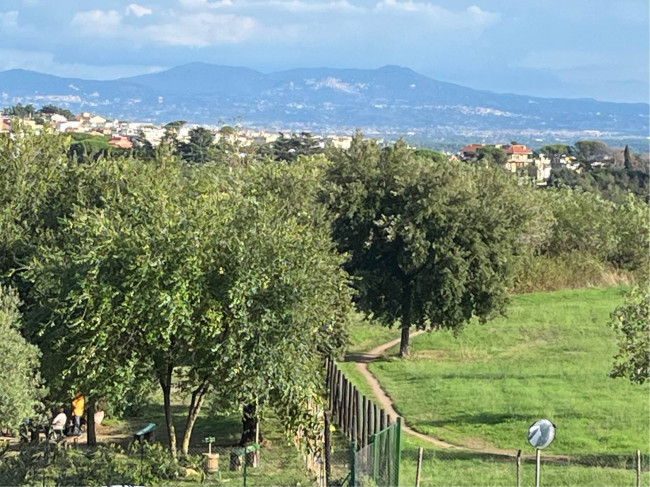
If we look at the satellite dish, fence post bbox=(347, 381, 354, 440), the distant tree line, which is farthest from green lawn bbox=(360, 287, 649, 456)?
the satellite dish

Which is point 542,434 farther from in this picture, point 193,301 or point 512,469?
point 193,301

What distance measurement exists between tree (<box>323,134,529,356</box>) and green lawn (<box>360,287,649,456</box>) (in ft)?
8.15

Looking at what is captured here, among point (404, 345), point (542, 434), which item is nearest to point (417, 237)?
point (404, 345)

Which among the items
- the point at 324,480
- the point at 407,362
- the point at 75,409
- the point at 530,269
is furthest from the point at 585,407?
the point at 530,269

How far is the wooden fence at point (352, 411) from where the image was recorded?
69.5 feet

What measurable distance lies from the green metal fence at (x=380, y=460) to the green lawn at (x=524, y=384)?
5790 millimetres

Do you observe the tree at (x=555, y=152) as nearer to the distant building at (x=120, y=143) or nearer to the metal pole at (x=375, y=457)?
the distant building at (x=120, y=143)

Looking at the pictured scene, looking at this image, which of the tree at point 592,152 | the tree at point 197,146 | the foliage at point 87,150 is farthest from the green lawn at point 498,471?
the tree at point 592,152

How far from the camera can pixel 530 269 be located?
53656 millimetres

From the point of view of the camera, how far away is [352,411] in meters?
25.0

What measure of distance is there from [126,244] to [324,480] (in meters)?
6.21

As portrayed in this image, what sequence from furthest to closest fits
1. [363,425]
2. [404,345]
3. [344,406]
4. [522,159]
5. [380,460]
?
1. [522,159]
2. [404,345]
3. [344,406]
4. [363,425]
5. [380,460]

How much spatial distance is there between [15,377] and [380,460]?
7.40m

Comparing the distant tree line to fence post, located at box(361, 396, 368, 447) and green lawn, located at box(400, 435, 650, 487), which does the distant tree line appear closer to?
fence post, located at box(361, 396, 368, 447)
